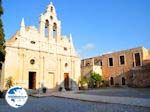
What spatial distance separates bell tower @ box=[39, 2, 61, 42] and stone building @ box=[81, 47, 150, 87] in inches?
395

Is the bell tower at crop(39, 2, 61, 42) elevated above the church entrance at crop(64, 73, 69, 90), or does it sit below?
above

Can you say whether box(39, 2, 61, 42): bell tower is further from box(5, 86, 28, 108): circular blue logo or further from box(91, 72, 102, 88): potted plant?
box(5, 86, 28, 108): circular blue logo

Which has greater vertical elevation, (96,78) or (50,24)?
(50,24)

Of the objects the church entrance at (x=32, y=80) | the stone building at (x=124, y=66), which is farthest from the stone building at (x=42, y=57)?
the stone building at (x=124, y=66)

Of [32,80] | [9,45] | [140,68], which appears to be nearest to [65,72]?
[32,80]

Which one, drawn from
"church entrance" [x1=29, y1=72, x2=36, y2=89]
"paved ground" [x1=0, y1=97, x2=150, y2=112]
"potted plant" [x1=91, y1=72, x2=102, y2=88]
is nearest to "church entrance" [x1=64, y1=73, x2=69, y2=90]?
"church entrance" [x1=29, y1=72, x2=36, y2=89]

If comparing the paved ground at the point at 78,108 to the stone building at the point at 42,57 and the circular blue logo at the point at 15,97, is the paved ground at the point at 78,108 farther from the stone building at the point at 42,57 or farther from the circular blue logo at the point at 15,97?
the stone building at the point at 42,57

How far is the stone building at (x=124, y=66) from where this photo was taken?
33.2 m

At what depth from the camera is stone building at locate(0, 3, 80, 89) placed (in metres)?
25.4

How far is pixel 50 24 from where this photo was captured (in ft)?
97.7

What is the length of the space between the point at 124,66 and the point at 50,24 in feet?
49.3

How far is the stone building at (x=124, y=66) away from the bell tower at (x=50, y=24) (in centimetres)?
1002

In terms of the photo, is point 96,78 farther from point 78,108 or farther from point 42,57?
point 78,108

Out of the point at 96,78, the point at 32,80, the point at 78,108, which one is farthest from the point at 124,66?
the point at 78,108
